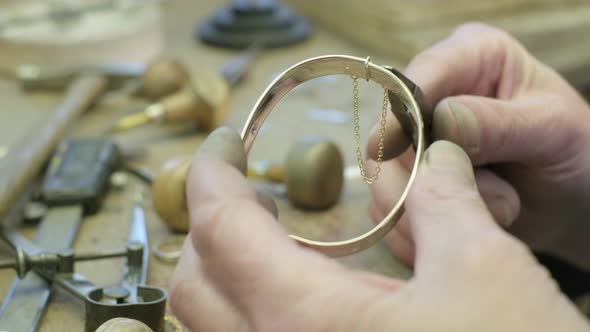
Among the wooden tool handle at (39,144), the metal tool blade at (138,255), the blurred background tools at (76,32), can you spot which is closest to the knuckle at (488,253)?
the metal tool blade at (138,255)

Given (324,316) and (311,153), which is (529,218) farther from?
(324,316)

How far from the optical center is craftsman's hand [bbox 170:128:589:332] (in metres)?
0.31

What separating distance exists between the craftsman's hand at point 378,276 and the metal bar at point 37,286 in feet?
0.42

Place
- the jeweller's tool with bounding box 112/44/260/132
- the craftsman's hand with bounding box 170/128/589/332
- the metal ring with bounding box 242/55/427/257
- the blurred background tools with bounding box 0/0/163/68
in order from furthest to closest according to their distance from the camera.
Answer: the blurred background tools with bounding box 0/0/163/68 → the jeweller's tool with bounding box 112/44/260/132 → the metal ring with bounding box 242/55/427/257 → the craftsman's hand with bounding box 170/128/589/332

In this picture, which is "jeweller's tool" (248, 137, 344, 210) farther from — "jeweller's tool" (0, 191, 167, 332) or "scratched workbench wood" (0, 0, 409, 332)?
"jeweller's tool" (0, 191, 167, 332)

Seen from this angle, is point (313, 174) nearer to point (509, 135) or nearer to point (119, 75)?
point (509, 135)

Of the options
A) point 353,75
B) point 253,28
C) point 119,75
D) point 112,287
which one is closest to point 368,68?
point 353,75

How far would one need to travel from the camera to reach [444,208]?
35 cm

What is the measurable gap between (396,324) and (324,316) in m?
0.03

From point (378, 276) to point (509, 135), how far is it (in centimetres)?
20

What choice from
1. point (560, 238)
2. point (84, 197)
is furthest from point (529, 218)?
point (84, 197)

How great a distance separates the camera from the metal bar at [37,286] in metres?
A: 0.45

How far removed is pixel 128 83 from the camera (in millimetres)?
871

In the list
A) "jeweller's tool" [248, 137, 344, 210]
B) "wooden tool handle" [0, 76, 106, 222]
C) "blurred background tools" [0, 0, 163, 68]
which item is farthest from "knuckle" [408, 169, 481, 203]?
"blurred background tools" [0, 0, 163, 68]
